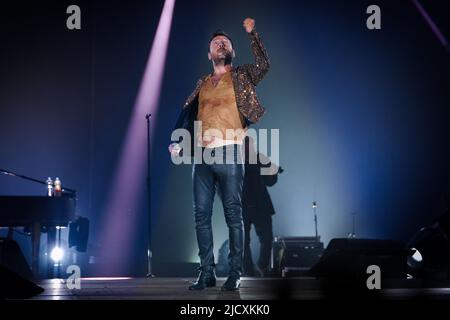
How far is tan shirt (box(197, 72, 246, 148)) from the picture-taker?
402 cm

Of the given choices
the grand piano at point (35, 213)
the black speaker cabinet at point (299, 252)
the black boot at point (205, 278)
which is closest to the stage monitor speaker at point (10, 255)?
the grand piano at point (35, 213)

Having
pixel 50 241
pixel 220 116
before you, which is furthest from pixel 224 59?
pixel 50 241

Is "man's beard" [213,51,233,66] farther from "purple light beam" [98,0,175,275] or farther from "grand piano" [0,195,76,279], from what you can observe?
"purple light beam" [98,0,175,275]

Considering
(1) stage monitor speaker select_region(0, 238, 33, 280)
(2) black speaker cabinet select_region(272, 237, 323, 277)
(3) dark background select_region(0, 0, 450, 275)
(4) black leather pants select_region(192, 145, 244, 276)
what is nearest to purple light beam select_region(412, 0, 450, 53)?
(3) dark background select_region(0, 0, 450, 275)

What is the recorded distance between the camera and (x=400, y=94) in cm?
974

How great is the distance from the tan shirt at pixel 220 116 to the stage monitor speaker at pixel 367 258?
5.81 feet

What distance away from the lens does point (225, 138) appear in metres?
4.01

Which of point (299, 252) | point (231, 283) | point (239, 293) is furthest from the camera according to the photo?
point (299, 252)

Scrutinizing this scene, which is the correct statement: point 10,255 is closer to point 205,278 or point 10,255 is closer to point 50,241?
point 50,241

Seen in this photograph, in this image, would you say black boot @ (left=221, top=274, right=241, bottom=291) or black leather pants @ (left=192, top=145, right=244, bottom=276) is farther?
black leather pants @ (left=192, top=145, right=244, bottom=276)

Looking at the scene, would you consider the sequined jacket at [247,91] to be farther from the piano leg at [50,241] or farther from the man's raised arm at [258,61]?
the piano leg at [50,241]

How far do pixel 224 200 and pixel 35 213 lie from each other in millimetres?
3897

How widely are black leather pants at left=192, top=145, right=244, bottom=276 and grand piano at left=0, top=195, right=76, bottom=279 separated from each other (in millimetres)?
3603
